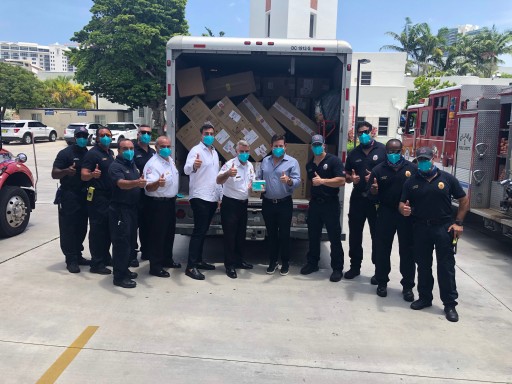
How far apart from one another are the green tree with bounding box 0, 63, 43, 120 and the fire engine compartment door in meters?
44.3

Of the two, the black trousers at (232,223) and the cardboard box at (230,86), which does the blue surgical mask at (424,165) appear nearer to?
the black trousers at (232,223)

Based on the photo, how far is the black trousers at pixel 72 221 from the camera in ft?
18.7

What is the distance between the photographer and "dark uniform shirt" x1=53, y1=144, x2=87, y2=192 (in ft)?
18.3

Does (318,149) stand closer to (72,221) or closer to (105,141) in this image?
(105,141)

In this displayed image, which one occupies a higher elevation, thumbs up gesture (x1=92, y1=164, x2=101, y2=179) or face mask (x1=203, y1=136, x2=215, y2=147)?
face mask (x1=203, y1=136, x2=215, y2=147)

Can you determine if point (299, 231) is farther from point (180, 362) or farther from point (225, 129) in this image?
point (180, 362)

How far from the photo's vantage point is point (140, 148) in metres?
6.38

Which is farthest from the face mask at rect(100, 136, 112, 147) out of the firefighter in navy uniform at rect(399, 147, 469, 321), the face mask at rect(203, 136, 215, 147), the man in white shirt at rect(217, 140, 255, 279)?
the firefighter in navy uniform at rect(399, 147, 469, 321)

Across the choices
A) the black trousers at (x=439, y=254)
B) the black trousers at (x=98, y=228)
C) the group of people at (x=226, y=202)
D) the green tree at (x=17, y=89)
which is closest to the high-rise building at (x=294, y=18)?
the green tree at (x=17, y=89)

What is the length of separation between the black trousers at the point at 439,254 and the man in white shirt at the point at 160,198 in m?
2.89

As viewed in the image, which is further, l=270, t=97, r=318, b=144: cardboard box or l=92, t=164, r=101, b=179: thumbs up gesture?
l=270, t=97, r=318, b=144: cardboard box

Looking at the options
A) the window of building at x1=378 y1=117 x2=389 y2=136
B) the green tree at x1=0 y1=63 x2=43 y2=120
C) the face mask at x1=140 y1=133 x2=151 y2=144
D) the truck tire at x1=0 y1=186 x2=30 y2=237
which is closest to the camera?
the face mask at x1=140 y1=133 x2=151 y2=144

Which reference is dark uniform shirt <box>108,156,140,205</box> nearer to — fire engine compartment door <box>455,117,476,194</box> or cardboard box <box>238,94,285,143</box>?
cardboard box <box>238,94,285,143</box>

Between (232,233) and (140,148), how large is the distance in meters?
1.83
